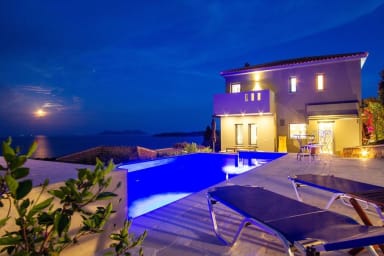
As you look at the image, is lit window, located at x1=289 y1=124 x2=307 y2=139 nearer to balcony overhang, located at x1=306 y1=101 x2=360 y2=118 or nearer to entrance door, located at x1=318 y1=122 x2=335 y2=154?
entrance door, located at x1=318 y1=122 x2=335 y2=154

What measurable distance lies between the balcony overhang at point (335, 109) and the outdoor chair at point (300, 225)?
16655 millimetres

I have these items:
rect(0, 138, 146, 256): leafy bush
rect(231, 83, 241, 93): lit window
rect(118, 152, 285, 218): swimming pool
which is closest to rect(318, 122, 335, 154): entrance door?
rect(118, 152, 285, 218): swimming pool

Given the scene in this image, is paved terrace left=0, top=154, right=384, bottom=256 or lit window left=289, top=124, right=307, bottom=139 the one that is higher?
lit window left=289, top=124, right=307, bottom=139

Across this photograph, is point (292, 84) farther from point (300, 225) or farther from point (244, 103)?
point (300, 225)

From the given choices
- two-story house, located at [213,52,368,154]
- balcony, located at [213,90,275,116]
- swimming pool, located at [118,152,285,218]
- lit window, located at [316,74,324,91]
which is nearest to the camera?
swimming pool, located at [118,152,285,218]

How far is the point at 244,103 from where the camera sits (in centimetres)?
2038

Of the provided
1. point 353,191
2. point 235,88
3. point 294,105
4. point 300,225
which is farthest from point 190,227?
point 235,88

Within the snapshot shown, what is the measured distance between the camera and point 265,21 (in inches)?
2359

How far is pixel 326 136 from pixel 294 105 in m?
3.54

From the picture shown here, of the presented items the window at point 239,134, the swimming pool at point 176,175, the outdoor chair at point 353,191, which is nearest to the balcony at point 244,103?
the window at point 239,134

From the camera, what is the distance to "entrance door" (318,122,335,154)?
18594 mm

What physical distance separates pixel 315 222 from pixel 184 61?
257ft

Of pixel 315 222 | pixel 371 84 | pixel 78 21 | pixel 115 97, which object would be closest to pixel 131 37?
pixel 78 21

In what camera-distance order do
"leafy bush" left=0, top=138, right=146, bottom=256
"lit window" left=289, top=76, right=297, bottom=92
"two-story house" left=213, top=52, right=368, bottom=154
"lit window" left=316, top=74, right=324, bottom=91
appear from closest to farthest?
"leafy bush" left=0, top=138, right=146, bottom=256, "two-story house" left=213, top=52, right=368, bottom=154, "lit window" left=316, top=74, right=324, bottom=91, "lit window" left=289, top=76, right=297, bottom=92
